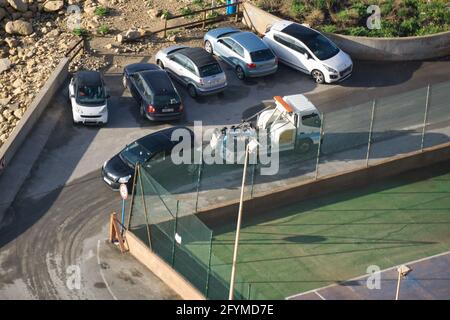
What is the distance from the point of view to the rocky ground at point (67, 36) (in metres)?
40.7

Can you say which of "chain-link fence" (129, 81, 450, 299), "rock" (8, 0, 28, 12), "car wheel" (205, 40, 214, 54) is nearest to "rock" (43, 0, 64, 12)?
"rock" (8, 0, 28, 12)

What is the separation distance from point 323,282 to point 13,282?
9.37 m

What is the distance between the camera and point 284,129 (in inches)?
1321

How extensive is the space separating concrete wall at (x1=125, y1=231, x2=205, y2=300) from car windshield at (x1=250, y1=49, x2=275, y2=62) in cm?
1183

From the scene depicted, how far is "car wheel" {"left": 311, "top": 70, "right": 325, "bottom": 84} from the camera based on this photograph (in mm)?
39188

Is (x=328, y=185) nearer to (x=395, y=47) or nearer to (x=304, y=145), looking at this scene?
(x=304, y=145)

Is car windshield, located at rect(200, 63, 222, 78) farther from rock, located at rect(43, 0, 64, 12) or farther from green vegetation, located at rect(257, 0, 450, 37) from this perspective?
rock, located at rect(43, 0, 64, 12)

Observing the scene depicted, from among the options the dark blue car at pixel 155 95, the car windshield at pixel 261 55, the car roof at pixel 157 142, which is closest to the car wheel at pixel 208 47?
the car windshield at pixel 261 55

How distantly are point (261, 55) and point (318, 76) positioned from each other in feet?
8.26

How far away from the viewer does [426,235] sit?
103 ft

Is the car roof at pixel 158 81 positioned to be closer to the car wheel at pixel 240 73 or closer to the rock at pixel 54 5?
the car wheel at pixel 240 73

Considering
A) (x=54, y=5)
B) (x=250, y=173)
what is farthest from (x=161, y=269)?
(x=54, y=5)
